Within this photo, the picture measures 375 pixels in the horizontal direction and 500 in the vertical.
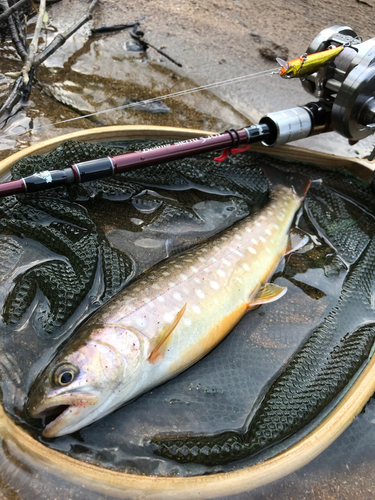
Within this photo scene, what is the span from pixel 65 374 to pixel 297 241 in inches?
70.6

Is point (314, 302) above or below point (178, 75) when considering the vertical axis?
below

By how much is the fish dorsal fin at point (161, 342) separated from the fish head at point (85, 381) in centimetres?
8

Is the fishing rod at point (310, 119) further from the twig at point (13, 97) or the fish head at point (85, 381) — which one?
the twig at point (13, 97)

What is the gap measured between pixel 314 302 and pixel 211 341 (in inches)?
30.0

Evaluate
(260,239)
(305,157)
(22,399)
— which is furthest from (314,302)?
(22,399)

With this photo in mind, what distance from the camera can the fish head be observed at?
1.73m

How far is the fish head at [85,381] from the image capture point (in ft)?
5.69

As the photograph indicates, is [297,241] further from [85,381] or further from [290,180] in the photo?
[85,381]

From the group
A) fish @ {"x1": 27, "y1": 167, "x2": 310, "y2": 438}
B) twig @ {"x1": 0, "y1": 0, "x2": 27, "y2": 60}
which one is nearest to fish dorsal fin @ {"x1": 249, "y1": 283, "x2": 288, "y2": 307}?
fish @ {"x1": 27, "y1": 167, "x2": 310, "y2": 438}

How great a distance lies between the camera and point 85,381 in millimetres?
1779

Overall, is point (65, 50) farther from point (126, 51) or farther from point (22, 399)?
point (22, 399)

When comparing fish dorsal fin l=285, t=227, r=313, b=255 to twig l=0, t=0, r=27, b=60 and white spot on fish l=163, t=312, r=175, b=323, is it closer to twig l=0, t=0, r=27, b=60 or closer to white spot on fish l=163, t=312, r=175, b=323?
white spot on fish l=163, t=312, r=175, b=323

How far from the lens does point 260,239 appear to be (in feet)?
8.75

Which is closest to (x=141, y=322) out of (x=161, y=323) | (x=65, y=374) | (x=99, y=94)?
(x=161, y=323)
